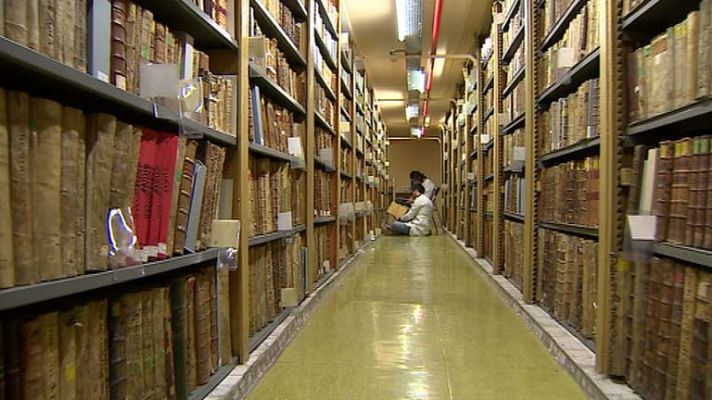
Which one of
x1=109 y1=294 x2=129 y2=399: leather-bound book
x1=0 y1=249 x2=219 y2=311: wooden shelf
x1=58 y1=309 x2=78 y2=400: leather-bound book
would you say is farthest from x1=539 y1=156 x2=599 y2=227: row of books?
x1=58 y1=309 x2=78 y2=400: leather-bound book

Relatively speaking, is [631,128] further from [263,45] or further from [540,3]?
[540,3]

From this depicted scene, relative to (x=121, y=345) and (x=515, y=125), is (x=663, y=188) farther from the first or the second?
(x=515, y=125)

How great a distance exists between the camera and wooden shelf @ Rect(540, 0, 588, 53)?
2.40m

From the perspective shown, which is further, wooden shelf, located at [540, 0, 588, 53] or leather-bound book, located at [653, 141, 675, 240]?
wooden shelf, located at [540, 0, 588, 53]

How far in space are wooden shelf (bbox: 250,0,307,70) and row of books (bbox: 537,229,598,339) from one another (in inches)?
68.3

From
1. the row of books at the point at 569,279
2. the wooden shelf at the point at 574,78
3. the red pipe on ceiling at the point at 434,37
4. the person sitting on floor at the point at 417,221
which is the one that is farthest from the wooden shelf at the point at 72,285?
the person sitting on floor at the point at 417,221

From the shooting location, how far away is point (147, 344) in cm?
128

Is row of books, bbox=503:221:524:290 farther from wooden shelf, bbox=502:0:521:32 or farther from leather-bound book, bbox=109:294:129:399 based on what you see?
leather-bound book, bbox=109:294:129:399

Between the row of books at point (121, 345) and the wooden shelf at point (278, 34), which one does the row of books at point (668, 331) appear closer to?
the row of books at point (121, 345)

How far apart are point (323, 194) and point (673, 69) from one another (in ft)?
9.01

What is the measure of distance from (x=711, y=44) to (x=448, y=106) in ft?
34.8

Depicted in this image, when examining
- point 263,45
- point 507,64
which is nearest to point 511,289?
point 507,64

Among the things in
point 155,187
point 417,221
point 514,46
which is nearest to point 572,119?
point 514,46

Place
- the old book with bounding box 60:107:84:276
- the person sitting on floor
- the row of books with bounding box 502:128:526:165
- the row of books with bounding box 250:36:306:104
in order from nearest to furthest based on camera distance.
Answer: the old book with bounding box 60:107:84:276
the row of books with bounding box 250:36:306:104
the row of books with bounding box 502:128:526:165
the person sitting on floor
